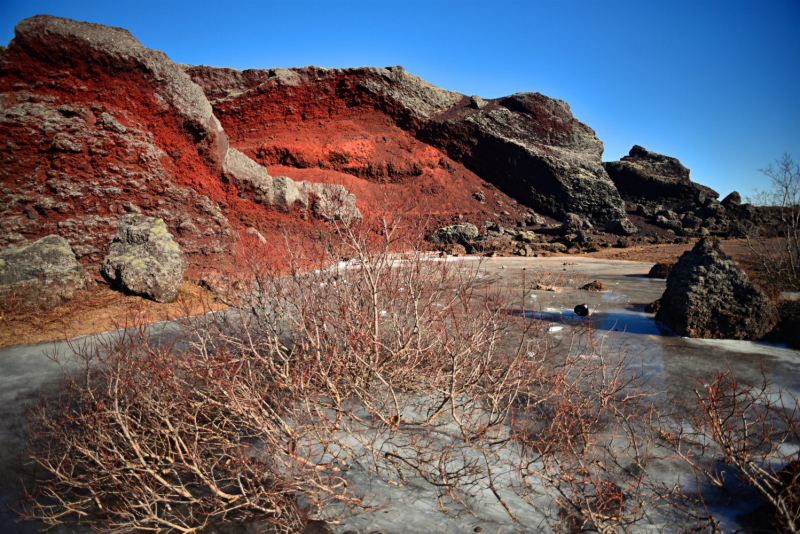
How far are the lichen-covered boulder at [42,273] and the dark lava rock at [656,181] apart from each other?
31584 millimetres

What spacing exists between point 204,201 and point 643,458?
38.5 feet

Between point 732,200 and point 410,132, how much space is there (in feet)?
73.4

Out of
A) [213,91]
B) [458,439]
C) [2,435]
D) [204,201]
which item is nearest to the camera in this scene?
[458,439]

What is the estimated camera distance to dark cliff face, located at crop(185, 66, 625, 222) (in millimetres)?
23500

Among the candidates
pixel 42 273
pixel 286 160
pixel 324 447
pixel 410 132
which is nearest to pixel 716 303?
pixel 324 447

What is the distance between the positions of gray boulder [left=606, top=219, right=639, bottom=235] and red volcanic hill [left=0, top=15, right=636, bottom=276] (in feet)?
4.45

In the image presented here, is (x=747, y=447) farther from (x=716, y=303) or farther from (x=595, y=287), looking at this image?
(x=595, y=287)

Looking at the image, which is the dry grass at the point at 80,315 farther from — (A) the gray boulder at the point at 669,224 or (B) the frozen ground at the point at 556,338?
(A) the gray boulder at the point at 669,224

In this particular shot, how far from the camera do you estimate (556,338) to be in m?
6.18

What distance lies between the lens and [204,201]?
1139 centimetres

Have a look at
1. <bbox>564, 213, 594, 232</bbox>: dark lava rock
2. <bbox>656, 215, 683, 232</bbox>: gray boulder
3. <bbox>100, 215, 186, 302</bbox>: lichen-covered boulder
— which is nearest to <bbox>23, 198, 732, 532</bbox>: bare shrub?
<bbox>100, 215, 186, 302</bbox>: lichen-covered boulder

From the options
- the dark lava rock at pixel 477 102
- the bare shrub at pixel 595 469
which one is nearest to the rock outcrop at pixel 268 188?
the bare shrub at pixel 595 469

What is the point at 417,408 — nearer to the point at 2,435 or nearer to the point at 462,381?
the point at 462,381

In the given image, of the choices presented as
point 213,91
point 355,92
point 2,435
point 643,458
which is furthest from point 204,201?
point 355,92
